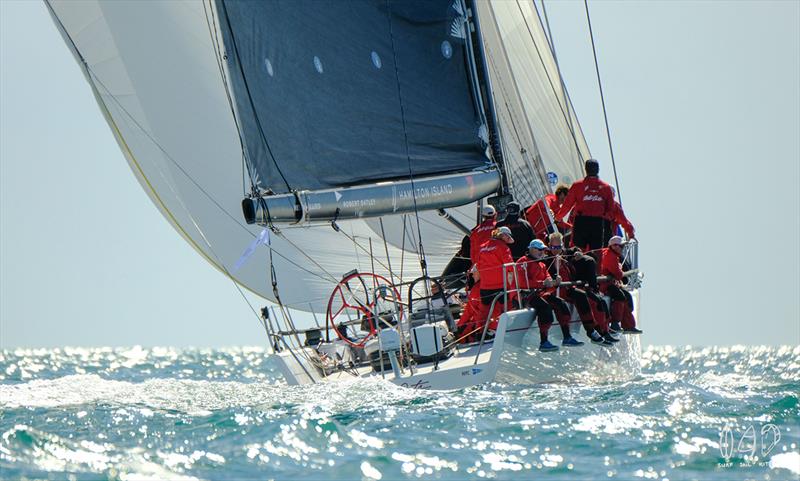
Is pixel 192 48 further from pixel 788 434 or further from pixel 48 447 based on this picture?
pixel 788 434

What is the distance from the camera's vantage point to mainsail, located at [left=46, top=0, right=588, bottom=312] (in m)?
11.0

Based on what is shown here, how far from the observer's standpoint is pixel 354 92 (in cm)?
1110

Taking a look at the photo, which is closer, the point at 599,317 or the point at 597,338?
the point at 597,338

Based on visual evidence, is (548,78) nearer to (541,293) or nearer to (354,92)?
(354,92)

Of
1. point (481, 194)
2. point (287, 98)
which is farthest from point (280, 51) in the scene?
point (481, 194)

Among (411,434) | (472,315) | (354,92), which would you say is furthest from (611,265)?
(411,434)

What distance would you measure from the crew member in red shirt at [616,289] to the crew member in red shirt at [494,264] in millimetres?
867

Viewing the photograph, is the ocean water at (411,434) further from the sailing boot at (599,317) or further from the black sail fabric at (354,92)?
the black sail fabric at (354,92)

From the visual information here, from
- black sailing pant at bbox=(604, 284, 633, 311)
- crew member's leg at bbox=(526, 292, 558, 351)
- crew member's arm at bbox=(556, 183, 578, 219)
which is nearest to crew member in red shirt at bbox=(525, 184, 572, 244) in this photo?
crew member's arm at bbox=(556, 183, 578, 219)

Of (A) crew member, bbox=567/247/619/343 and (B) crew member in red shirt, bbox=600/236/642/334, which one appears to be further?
(B) crew member in red shirt, bbox=600/236/642/334

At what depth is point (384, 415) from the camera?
8.46 meters

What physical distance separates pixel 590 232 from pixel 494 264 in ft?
4.26

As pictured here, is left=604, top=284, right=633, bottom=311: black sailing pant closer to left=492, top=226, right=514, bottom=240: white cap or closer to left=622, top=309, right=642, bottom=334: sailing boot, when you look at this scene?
left=622, top=309, right=642, bottom=334: sailing boot

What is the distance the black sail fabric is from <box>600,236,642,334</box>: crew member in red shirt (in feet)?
5.35
